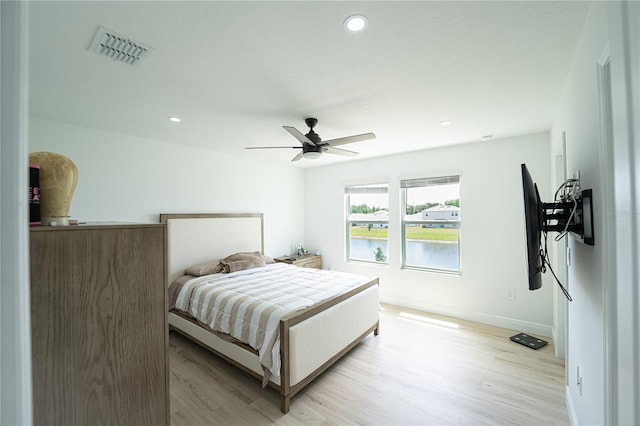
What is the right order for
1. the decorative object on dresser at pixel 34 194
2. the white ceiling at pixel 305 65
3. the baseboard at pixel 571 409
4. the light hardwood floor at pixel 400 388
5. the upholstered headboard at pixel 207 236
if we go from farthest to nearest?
the upholstered headboard at pixel 207 236, the light hardwood floor at pixel 400 388, the baseboard at pixel 571 409, the white ceiling at pixel 305 65, the decorative object on dresser at pixel 34 194

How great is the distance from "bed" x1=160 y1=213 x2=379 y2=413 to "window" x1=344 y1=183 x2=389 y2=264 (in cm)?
148

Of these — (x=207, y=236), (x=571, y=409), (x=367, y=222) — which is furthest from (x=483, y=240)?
(x=207, y=236)

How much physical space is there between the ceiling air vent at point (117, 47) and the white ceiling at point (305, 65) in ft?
0.13

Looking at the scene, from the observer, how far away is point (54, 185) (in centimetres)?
87

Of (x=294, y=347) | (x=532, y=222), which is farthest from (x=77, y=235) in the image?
(x=532, y=222)

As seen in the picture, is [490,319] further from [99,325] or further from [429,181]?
[99,325]

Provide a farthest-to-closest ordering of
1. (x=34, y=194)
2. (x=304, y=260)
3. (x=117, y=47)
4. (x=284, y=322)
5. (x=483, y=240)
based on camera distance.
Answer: (x=304, y=260), (x=483, y=240), (x=284, y=322), (x=117, y=47), (x=34, y=194)

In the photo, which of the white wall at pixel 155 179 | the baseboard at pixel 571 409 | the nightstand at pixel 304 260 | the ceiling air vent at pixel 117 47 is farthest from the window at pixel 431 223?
the ceiling air vent at pixel 117 47

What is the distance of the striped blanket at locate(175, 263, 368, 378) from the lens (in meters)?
2.20

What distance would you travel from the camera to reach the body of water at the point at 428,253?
13.1 ft

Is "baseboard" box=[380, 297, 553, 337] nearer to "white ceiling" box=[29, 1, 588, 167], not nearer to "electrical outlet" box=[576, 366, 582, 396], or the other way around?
"electrical outlet" box=[576, 366, 582, 396]

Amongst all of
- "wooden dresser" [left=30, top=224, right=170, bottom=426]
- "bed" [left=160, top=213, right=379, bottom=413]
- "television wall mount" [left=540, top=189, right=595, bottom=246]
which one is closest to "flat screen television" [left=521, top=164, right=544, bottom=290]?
"television wall mount" [left=540, top=189, right=595, bottom=246]

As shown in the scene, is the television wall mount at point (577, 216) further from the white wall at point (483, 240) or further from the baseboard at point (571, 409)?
the white wall at point (483, 240)

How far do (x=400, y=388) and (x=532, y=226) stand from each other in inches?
69.7
